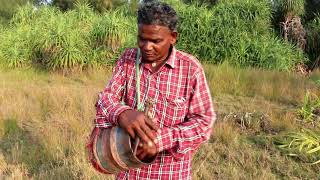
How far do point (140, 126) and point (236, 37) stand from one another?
10.2m

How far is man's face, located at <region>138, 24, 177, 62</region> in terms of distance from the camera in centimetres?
163

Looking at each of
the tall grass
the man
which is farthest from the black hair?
the tall grass

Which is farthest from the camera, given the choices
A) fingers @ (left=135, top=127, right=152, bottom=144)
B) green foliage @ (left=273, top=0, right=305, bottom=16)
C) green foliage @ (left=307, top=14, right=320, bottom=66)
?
green foliage @ (left=307, top=14, right=320, bottom=66)

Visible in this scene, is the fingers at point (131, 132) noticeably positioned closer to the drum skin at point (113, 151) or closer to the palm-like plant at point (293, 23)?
the drum skin at point (113, 151)

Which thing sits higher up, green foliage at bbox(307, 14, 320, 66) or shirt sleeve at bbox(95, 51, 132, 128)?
shirt sleeve at bbox(95, 51, 132, 128)

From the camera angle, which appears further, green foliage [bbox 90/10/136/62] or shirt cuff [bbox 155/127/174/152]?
green foliage [bbox 90/10/136/62]

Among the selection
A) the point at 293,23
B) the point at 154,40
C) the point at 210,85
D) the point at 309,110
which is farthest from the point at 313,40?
the point at 154,40

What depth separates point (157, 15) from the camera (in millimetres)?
1615

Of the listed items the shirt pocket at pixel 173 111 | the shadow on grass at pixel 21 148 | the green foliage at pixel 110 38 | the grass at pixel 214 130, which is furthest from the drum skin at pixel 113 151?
the green foliage at pixel 110 38

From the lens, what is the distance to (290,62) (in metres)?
11.9

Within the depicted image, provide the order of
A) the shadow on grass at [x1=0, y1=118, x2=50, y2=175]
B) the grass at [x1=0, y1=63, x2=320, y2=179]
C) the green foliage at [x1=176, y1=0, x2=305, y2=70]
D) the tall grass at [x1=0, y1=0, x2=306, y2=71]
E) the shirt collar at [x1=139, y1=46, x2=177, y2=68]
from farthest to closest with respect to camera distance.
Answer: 1. the green foliage at [x1=176, y1=0, x2=305, y2=70]
2. the tall grass at [x1=0, y1=0, x2=306, y2=71]
3. the shadow on grass at [x1=0, y1=118, x2=50, y2=175]
4. the grass at [x1=0, y1=63, x2=320, y2=179]
5. the shirt collar at [x1=139, y1=46, x2=177, y2=68]

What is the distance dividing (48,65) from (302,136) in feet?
28.8

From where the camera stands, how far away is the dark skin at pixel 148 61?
1507 millimetres

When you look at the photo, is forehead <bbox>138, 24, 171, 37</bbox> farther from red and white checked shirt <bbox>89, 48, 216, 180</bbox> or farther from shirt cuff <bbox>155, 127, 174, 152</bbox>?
shirt cuff <bbox>155, 127, 174, 152</bbox>
